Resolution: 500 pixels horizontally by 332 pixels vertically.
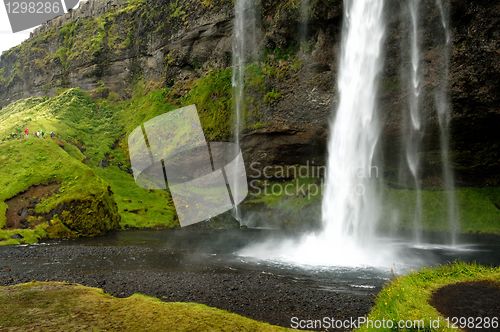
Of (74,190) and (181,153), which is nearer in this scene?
(74,190)

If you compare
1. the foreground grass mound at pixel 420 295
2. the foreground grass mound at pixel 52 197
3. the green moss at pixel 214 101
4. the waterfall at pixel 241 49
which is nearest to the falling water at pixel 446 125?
the waterfall at pixel 241 49

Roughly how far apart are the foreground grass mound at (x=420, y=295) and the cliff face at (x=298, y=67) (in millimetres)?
32727

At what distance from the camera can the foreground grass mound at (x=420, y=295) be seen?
34.3ft

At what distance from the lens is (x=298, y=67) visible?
5347 cm

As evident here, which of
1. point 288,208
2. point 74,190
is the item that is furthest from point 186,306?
point 288,208

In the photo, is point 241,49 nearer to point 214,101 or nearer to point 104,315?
point 214,101

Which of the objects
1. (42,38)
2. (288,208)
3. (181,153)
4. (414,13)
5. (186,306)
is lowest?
(288,208)

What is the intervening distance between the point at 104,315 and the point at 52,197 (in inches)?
1271

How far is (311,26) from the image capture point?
173ft

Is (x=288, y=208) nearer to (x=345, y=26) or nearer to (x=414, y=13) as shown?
(x=345, y=26)

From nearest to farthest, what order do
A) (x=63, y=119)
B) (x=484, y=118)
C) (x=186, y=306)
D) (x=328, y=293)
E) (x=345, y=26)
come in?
(x=186, y=306) → (x=328, y=293) → (x=484, y=118) → (x=345, y=26) → (x=63, y=119)

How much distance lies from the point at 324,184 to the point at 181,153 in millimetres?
22450

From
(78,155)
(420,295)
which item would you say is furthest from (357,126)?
(78,155)

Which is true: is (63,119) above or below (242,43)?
below
